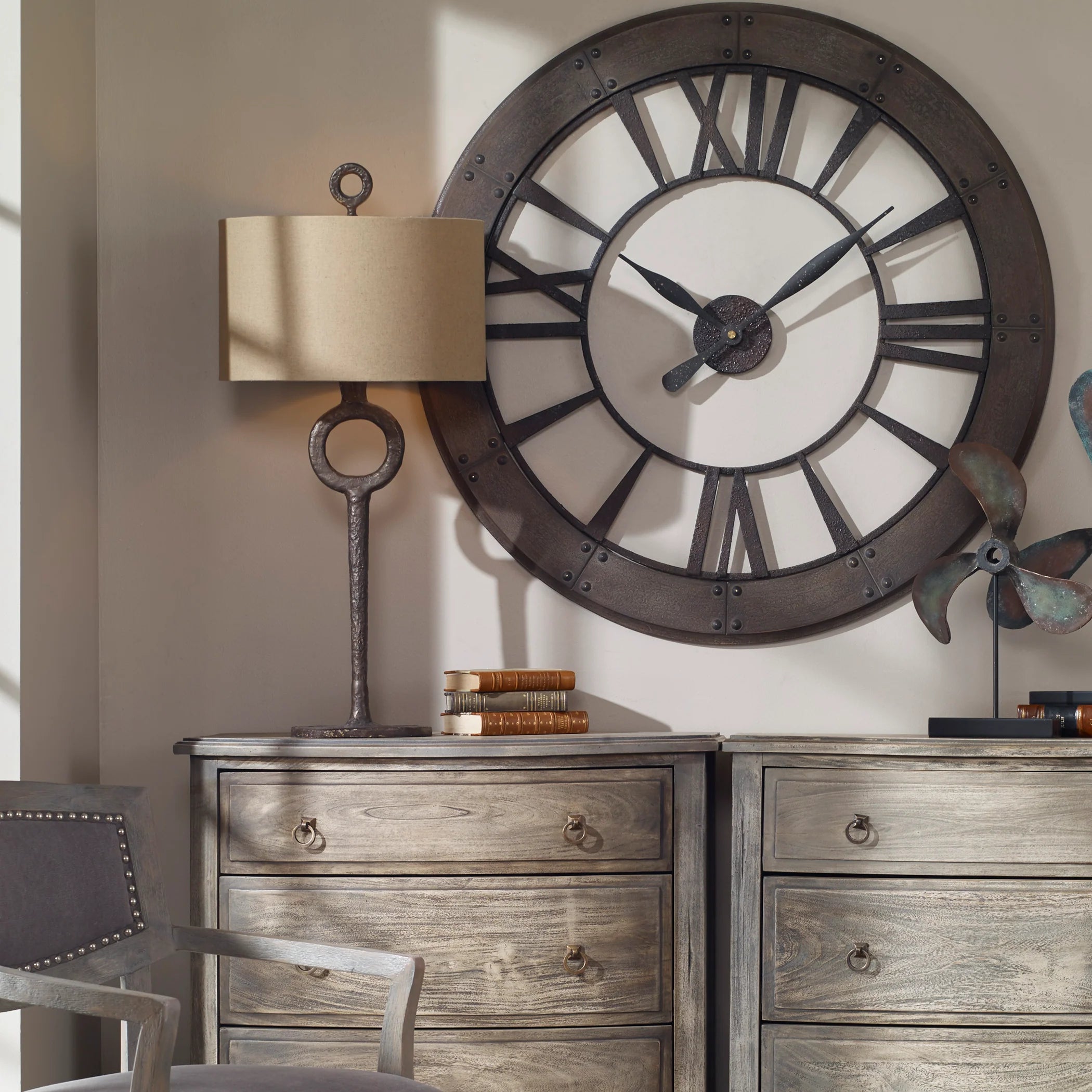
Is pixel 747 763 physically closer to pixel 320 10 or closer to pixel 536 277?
pixel 536 277

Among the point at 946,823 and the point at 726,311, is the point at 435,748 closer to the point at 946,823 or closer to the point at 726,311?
the point at 946,823

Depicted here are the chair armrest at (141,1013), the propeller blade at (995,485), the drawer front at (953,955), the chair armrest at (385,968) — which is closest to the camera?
the chair armrest at (141,1013)

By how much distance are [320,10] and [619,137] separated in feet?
2.37

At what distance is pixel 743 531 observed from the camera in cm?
266

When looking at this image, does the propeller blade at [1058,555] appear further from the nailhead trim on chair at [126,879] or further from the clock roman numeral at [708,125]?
→ the nailhead trim on chair at [126,879]

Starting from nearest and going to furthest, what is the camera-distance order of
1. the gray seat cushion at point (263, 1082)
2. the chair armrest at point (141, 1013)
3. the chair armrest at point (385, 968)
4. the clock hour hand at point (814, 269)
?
the chair armrest at point (141, 1013) < the gray seat cushion at point (263, 1082) < the chair armrest at point (385, 968) < the clock hour hand at point (814, 269)

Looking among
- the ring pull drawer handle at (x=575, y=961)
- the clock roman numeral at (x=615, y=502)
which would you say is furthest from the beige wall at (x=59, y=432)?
the clock roman numeral at (x=615, y=502)

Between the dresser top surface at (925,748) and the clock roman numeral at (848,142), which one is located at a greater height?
the clock roman numeral at (848,142)

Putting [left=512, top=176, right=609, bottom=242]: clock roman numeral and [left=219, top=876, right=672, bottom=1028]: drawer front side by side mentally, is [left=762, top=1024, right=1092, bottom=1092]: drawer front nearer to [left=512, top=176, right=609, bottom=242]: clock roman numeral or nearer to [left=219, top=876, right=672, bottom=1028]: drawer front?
[left=219, top=876, right=672, bottom=1028]: drawer front

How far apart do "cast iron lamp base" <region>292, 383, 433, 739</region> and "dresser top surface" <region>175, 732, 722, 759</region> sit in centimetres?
16

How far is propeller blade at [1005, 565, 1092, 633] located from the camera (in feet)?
7.69

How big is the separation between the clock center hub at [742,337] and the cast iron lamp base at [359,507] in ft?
2.31

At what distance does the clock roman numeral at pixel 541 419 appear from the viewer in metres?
2.66

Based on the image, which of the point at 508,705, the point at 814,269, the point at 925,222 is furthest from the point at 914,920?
the point at 925,222
